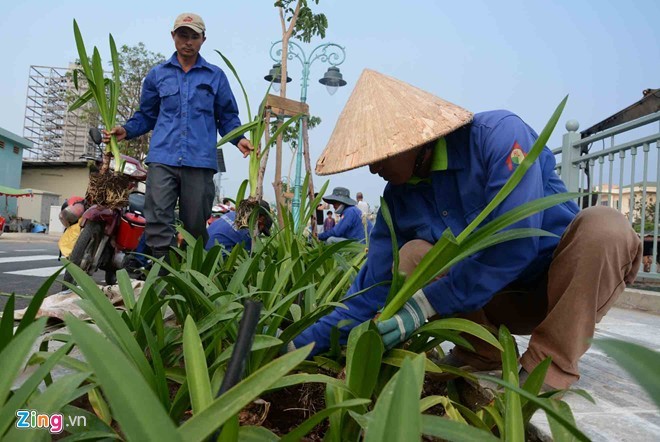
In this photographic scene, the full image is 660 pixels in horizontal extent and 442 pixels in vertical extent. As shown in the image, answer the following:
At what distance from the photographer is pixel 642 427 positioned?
3.46 feet

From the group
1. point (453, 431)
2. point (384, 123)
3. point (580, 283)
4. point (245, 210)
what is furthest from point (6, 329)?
point (245, 210)

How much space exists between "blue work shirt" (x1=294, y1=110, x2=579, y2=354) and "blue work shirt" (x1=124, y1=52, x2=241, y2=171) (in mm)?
1514

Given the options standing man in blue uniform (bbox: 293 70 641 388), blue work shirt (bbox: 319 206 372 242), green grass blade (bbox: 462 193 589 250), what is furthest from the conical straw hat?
blue work shirt (bbox: 319 206 372 242)

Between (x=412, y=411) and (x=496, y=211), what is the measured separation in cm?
86

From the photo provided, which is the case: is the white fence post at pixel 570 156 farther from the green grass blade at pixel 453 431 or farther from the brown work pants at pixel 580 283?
the green grass blade at pixel 453 431

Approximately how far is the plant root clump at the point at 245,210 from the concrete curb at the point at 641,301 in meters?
2.63

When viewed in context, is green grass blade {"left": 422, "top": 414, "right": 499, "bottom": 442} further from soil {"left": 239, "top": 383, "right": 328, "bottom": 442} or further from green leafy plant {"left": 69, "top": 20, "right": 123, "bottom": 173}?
green leafy plant {"left": 69, "top": 20, "right": 123, "bottom": 173}

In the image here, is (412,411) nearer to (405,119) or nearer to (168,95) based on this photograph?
(405,119)

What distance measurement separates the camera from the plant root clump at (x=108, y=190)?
2.68 meters

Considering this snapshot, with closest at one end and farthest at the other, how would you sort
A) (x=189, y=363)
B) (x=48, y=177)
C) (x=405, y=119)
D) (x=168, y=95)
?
(x=189, y=363) → (x=405, y=119) → (x=168, y=95) → (x=48, y=177)

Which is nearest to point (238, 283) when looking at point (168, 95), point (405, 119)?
point (405, 119)

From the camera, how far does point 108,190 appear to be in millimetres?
2713

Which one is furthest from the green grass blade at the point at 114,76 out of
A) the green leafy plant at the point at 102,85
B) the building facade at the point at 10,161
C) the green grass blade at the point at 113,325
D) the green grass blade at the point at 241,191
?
the building facade at the point at 10,161

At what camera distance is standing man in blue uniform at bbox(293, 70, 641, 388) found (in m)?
1.21
